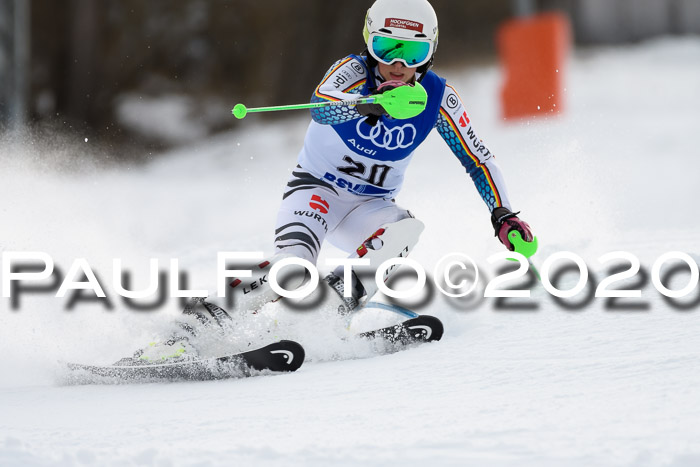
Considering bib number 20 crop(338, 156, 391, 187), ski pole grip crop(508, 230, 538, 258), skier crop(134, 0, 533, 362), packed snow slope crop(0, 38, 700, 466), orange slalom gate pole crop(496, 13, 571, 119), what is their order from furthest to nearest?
orange slalom gate pole crop(496, 13, 571, 119) < bib number 20 crop(338, 156, 391, 187) < ski pole grip crop(508, 230, 538, 258) < skier crop(134, 0, 533, 362) < packed snow slope crop(0, 38, 700, 466)

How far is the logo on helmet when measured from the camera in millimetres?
3768

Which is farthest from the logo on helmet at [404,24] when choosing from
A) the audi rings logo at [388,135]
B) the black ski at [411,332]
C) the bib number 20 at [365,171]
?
the black ski at [411,332]

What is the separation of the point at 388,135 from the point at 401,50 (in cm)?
34

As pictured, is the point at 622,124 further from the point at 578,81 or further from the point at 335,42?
the point at 335,42

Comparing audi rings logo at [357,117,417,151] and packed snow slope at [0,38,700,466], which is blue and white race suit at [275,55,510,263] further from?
packed snow slope at [0,38,700,466]

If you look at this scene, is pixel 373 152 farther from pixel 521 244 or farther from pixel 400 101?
pixel 521 244

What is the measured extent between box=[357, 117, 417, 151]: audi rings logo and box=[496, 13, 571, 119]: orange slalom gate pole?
8.30m

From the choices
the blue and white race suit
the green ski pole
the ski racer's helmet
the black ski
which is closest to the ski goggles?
the ski racer's helmet

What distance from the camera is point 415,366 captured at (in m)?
3.32

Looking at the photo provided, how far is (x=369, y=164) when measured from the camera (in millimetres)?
3979

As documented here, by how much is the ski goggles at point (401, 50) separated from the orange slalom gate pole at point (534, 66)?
8.29 m

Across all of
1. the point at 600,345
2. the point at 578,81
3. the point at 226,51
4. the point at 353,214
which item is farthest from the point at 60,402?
the point at 226,51

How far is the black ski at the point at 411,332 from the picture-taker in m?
3.70

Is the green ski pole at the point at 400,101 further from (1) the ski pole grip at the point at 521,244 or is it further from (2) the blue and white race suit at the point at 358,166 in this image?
(1) the ski pole grip at the point at 521,244
